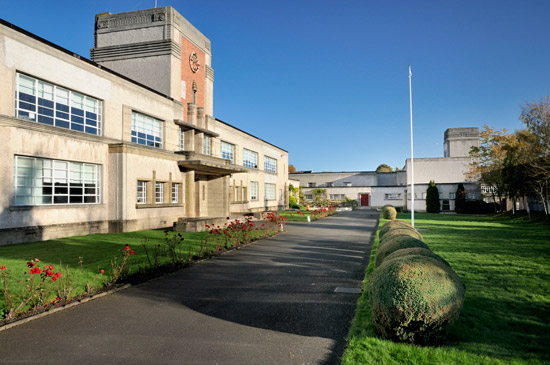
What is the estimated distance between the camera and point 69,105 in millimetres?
16859

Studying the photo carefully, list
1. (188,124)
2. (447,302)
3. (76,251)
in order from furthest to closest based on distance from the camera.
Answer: (188,124) → (76,251) → (447,302)

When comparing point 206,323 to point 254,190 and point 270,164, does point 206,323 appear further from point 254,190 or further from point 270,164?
point 270,164

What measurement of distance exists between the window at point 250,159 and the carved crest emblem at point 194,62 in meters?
10.9

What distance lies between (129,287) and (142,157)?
41.4ft

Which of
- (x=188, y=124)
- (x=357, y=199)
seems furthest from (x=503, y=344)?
(x=357, y=199)

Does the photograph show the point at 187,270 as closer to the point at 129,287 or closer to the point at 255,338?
the point at 129,287

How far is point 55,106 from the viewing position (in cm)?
1614

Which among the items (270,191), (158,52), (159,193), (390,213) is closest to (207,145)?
(158,52)

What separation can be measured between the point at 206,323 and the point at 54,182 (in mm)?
13307

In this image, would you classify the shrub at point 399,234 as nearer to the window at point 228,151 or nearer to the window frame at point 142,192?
the window frame at point 142,192

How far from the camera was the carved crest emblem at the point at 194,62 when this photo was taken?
27967 mm

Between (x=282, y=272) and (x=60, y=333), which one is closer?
(x=60, y=333)

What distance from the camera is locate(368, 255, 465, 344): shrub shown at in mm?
4691

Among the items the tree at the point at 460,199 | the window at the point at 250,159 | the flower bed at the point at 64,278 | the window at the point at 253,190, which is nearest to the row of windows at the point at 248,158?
the window at the point at 250,159
